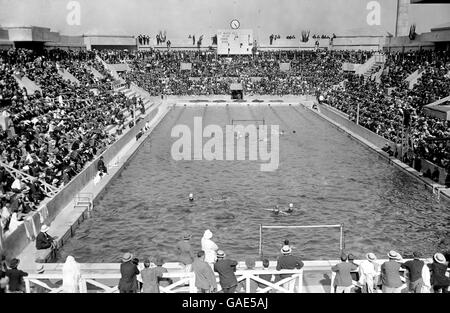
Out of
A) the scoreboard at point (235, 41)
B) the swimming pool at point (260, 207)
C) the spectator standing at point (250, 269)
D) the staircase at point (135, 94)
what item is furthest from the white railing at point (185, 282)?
the scoreboard at point (235, 41)

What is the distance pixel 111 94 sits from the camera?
42.0m

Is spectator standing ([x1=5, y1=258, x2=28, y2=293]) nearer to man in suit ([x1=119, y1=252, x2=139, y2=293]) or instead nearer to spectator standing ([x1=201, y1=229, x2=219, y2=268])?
man in suit ([x1=119, y1=252, x2=139, y2=293])

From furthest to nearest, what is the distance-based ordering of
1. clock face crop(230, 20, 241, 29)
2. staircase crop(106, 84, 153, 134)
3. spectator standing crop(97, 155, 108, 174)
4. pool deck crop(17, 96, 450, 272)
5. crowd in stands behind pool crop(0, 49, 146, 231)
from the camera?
clock face crop(230, 20, 241, 29), staircase crop(106, 84, 153, 134), spectator standing crop(97, 155, 108, 174), crowd in stands behind pool crop(0, 49, 146, 231), pool deck crop(17, 96, 450, 272)

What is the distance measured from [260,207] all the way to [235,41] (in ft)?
189

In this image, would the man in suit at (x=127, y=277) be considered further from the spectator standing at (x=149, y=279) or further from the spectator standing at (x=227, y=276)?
the spectator standing at (x=227, y=276)

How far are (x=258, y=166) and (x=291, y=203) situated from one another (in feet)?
24.8

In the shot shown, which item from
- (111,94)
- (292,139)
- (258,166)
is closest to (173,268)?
(258,166)

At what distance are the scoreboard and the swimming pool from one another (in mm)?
45863

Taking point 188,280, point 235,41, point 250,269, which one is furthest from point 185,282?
point 235,41

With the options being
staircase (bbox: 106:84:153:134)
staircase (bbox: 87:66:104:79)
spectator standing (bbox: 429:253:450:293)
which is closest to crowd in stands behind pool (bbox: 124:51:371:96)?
staircase (bbox: 106:84:153:134)

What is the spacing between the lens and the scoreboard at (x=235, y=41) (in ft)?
241

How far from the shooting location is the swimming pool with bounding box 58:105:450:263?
15461 mm

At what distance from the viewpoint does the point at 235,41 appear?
7375 centimetres
